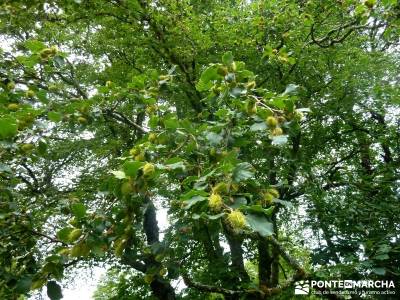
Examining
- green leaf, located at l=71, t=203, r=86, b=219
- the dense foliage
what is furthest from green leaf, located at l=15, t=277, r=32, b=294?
green leaf, located at l=71, t=203, r=86, b=219

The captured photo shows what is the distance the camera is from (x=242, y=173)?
1668 millimetres

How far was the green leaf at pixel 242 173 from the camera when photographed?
165cm

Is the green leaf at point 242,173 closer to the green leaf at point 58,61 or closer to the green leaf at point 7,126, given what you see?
the green leaf at point 7,126

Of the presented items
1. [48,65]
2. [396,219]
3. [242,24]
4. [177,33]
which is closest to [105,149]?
[177,33]

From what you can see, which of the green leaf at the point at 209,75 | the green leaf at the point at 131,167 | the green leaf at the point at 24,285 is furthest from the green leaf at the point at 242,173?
the green leaf at the point at 24,285

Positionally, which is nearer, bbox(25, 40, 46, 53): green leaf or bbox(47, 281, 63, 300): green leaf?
bbox(47, 281, 63, 300): green leaf

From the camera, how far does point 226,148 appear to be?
2.18 metres

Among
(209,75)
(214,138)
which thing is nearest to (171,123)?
(214,138)

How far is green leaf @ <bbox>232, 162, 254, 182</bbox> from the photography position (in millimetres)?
1652

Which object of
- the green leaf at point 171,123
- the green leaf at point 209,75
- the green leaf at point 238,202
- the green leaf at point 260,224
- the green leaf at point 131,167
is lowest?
the green leaf at point 260,224

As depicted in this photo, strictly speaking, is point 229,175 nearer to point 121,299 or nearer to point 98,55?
point 121,299

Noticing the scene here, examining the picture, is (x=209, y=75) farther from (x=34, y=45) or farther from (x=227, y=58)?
(x=34, y=45)

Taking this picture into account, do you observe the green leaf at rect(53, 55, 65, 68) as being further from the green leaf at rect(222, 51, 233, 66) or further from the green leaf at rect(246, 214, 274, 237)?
the green leaf at rect(246, 214, 274, 237)

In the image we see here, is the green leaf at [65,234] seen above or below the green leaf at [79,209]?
below
